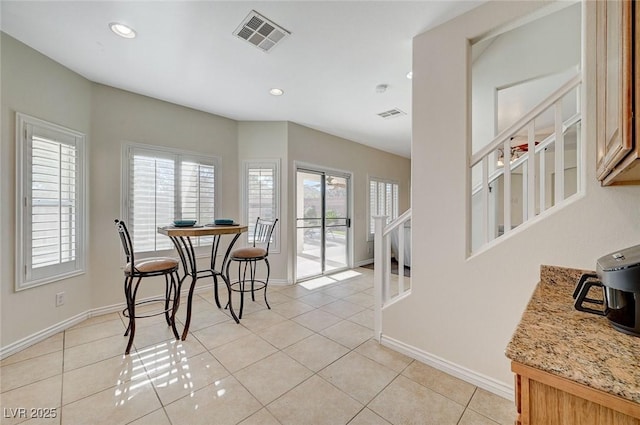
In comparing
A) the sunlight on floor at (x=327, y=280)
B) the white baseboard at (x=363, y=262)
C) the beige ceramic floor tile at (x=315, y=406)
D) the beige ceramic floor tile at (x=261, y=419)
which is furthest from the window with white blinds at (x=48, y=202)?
the white baseboard at (x=363, y=262)

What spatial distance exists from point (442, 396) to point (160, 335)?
2562 mm

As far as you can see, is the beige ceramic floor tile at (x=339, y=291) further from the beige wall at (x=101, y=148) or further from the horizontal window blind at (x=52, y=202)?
the horizontal window blind at (x=52, y=202)

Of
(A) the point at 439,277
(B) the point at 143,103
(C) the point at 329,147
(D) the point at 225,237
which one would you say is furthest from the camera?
(C) the point at 329,147

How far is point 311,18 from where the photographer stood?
1.95 m

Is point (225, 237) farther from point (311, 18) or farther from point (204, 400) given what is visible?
point (311, 18)

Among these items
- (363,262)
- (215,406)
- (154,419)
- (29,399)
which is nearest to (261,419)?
(215,406)

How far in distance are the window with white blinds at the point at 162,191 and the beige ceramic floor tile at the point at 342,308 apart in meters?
2.05

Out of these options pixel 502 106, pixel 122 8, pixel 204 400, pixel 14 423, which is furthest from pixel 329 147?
pixel 14 423

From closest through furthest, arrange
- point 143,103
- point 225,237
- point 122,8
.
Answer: point 122,8 < point 143,103 < point 225,237

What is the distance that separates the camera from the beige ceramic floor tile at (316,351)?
2.08 metres

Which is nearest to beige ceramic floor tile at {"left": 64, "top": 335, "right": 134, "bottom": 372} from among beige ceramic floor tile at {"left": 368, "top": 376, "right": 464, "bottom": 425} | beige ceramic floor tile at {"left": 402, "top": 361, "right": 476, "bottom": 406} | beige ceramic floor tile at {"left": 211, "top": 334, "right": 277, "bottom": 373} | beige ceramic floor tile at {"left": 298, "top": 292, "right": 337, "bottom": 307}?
beige ceramic floor tile at {"left": 211, "top": 334, "right": 277, "bottom": 373}

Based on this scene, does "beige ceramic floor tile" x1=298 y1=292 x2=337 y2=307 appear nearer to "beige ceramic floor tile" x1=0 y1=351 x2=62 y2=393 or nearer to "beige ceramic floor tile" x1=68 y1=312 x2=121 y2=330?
"beige ceramic floor tile" x1=68 y1=312 x2=121 y2=330

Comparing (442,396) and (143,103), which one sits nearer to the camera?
(442,396)

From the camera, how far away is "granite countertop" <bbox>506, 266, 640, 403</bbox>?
0.64 metres
